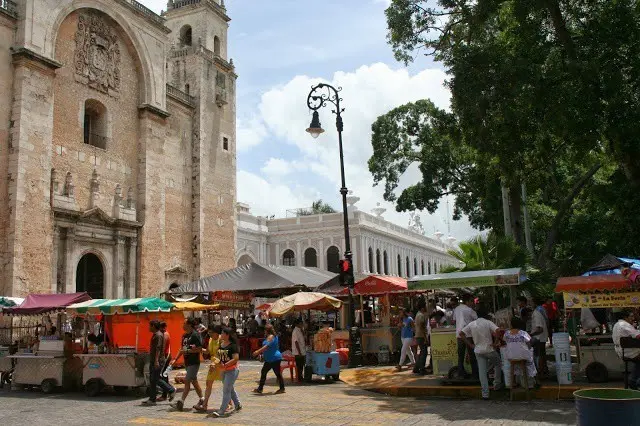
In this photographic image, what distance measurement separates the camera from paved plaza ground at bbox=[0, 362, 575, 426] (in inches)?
339

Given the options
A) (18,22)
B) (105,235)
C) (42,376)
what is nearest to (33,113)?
(18,22)

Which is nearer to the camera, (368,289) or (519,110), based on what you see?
(519,110)

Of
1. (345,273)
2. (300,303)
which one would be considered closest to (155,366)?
(300,303)

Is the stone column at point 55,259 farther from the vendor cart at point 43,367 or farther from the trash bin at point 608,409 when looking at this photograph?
the trash bin at point 608,409

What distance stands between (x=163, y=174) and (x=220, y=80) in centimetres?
757

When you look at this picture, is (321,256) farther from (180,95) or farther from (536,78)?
(536,78)

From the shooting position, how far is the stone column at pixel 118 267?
24.8m

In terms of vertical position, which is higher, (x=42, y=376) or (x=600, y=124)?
(x=600, y=124)

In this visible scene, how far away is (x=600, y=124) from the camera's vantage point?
12.3 metres

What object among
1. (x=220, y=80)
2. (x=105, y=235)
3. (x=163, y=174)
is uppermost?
(x=220, y=80)

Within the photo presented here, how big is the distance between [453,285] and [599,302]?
2.74 metres

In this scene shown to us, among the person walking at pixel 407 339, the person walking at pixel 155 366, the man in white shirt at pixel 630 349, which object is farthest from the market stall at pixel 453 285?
the person walking at pixel 155 366

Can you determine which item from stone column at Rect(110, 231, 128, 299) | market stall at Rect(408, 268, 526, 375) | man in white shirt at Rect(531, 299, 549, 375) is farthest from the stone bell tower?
man in white shirt at Rect(531, 299, 549, 375)

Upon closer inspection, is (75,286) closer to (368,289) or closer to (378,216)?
(368,289)
